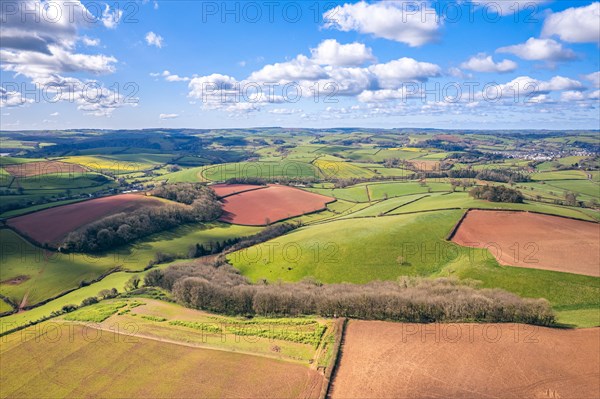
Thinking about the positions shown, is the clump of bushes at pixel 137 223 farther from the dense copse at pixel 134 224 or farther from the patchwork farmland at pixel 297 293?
the patchwork farmland at pixel 297 293

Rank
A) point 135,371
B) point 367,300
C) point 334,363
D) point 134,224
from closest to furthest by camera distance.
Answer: point 334,363 → point 135,371 → point 367,300 → point 134,224

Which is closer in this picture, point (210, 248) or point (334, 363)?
point (334, 363)

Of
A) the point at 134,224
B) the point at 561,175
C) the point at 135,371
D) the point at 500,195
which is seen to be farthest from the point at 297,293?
the point at 561,175

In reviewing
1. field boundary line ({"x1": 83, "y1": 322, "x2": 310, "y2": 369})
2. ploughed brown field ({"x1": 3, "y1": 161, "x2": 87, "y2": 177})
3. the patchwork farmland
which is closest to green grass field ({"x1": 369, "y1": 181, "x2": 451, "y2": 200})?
the patchwork farmland

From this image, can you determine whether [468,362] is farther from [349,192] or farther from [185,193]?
[349,192]

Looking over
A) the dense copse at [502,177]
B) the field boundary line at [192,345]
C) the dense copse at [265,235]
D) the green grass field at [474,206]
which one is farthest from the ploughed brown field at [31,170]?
the dense copse at [502,177]

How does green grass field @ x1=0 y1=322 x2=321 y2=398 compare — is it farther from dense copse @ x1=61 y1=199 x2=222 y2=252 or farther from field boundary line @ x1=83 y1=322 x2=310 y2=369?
dense copse @ x1=61 y1=199 x2=222 y2=252
